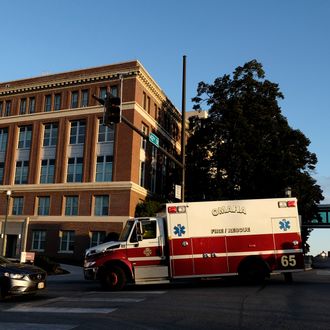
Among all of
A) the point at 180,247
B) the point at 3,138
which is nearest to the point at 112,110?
the point at 180,247

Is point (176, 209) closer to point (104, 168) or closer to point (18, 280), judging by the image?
point (18, 280)

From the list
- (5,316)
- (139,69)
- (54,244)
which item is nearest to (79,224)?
(54,244)

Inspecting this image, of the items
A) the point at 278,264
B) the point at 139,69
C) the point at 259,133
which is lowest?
the point at 278,264

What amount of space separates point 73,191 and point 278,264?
30572 mm

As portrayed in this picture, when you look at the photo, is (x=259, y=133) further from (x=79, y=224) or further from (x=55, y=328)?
(x=55, y=328)

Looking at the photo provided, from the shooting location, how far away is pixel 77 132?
4581 cm

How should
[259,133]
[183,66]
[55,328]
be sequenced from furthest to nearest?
1. [259,133]
2. [183,66]
3. [55,328]

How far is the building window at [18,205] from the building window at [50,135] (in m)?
6.12

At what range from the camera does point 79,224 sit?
4312 cm

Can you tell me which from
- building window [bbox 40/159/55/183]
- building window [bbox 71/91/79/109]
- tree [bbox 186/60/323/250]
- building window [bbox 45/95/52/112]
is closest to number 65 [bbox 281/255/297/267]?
tree [bbox 186/60/323/250]

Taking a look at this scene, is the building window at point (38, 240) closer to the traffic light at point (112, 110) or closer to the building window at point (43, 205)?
the building window at point (43, 205)

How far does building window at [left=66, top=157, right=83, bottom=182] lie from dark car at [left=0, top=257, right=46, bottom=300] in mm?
31310

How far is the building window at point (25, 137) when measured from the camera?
48.2 m

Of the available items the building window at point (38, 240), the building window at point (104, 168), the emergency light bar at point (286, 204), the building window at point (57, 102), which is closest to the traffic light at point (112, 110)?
the emergency light bar at point (286, 204)
